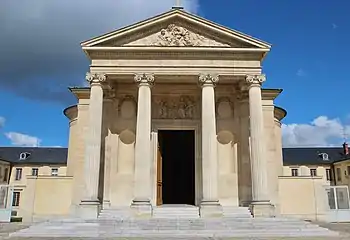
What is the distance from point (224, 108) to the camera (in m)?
18.8

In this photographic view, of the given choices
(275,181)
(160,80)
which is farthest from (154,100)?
(275,181)

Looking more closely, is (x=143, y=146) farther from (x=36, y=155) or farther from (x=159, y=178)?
(x=36, y=155)

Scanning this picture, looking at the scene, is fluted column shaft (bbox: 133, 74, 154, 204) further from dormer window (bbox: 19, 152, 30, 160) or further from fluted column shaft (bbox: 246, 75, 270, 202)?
dormer window (bbox: 19, 152, 30, 160)

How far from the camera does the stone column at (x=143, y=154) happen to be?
14.9m

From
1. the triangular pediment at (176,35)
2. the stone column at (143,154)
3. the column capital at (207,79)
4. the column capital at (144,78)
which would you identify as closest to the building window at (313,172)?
the triangular pediment at (176,35)

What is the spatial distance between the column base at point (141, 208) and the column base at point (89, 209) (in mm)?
1569

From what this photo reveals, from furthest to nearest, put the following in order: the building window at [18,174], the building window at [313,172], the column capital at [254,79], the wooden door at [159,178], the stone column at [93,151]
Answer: the building window at [18,174] → the building window at [313,172] → the wooden door at [159,178] → the column capital at [254,79] → the stone column at [93,151]

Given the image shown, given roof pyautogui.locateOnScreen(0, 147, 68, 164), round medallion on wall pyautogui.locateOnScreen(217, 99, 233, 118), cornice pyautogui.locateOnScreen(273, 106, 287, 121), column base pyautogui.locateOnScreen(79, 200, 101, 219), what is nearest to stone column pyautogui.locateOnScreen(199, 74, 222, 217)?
round medallion on wall pyautogui.locateOnScreen(217, 99, 233, 118)

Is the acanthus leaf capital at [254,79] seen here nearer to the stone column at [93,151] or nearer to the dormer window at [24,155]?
the stone column at [93,151]

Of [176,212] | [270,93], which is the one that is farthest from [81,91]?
[270,93]

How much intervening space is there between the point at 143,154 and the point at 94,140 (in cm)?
231


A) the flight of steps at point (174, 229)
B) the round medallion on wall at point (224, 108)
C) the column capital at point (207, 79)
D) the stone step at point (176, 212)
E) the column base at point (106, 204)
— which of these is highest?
the column capital at point (207, 79)

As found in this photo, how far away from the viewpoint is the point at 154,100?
18.6m

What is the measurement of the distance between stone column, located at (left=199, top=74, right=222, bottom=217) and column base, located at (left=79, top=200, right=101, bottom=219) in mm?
4415
